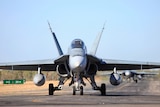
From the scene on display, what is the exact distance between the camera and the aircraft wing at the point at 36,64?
2466 centimetres

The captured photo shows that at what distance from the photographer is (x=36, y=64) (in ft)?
85.5

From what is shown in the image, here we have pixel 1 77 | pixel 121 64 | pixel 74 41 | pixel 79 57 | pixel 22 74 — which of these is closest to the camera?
pixel 79 57

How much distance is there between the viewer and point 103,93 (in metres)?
25.9

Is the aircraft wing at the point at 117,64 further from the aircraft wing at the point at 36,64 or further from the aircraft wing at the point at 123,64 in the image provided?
the aircraft wing at the point at 36,64

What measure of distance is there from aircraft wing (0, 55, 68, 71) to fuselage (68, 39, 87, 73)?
0.87m

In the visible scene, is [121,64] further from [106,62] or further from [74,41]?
[74,41]

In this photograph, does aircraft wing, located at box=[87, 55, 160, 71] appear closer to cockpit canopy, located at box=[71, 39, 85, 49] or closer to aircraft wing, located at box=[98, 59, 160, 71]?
aircraft wing, located at box=[98, 59, 160, 71]

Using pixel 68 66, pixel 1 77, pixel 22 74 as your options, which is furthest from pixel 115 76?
pixel 22 74

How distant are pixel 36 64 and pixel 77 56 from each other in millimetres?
3962

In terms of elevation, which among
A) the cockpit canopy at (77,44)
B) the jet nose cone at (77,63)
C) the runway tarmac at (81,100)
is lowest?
the runway tarmac at (81,100)

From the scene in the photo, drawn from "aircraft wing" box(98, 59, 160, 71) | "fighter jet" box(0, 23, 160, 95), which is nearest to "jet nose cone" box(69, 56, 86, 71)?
"fighter jet" box(0, 23, 160, 95)

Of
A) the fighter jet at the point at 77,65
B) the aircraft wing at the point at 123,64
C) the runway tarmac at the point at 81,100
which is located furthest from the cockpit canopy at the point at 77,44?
the runway tarmac at the point at 81,100

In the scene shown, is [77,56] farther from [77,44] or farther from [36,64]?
[36,64]

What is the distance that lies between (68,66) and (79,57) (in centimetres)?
187
